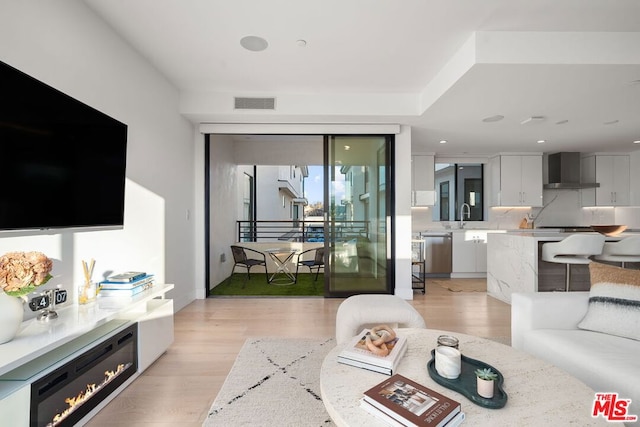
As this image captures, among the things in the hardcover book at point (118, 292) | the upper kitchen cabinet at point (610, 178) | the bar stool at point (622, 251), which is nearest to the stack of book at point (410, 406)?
the hardcover book at point (118, 292)

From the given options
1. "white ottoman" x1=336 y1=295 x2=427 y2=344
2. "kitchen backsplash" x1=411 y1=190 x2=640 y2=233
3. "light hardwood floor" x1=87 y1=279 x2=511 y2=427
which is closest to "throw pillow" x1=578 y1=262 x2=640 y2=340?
"white ottoman" x1=336 y1=295 x2=427 y2=344

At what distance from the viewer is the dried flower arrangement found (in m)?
1.33

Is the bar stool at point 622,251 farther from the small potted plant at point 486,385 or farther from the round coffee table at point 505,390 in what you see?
the small potted plant at point 486,385

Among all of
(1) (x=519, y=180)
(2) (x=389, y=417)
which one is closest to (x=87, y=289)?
(2) (x=389, y=417)

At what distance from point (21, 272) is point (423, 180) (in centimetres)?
577

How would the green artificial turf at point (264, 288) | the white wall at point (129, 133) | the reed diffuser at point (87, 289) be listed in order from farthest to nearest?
the green artificial turf at point (264, 288)
the reed diffuser at point (87, 289)
the white wall at point (129, 133)

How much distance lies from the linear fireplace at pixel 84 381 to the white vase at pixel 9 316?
0.25 metres

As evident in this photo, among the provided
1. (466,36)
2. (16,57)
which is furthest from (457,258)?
(16,57)

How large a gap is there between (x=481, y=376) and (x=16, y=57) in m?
2.73

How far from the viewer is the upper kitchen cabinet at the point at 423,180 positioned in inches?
231

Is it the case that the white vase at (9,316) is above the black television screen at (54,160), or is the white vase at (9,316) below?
below

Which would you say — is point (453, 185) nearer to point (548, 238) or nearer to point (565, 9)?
point (548, 238)

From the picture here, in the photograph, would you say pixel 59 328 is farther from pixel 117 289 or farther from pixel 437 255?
pixel 437 255

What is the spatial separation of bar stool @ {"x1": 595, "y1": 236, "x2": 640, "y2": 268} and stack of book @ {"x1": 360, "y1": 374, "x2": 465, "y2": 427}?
3878mm
